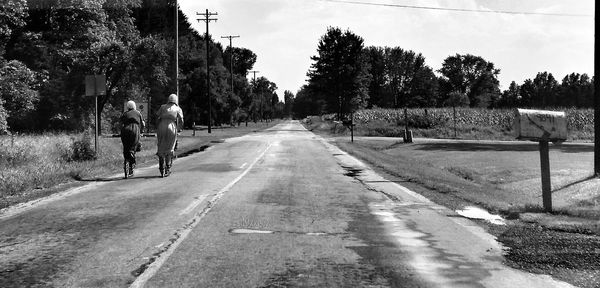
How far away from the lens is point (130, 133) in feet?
43.6

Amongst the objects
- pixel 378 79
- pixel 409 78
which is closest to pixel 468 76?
pixel 409 78

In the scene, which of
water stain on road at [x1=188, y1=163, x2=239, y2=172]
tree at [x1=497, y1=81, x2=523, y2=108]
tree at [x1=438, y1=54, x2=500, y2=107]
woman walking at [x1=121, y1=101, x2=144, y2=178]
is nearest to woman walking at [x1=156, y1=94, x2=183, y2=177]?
woman walking at [x1=121, y1=101, x2=144, y2=178]

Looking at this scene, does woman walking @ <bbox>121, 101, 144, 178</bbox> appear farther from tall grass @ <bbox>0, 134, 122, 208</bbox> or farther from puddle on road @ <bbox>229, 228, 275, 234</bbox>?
puddle on road @ <bbox>229, 228, 275, 234</bbox>

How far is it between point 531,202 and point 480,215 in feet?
11.4

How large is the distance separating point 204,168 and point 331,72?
228 ft

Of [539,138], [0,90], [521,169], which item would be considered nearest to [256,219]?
[539,138]

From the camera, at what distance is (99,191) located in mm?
10773

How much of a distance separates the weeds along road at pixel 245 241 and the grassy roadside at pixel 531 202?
0.38 metres

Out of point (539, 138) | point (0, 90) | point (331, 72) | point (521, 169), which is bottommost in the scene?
point (521, 169)

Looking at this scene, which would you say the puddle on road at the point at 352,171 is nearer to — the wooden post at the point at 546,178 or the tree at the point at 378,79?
the wooden post at the point at 546,178

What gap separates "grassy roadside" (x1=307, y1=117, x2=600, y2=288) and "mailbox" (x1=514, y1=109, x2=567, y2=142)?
1341 mm

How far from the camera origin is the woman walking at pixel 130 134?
13.3 meters

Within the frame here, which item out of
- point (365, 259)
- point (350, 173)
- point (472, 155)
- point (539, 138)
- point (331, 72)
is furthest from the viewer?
point (331, 72)

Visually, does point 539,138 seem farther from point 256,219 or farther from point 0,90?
point 0,90
